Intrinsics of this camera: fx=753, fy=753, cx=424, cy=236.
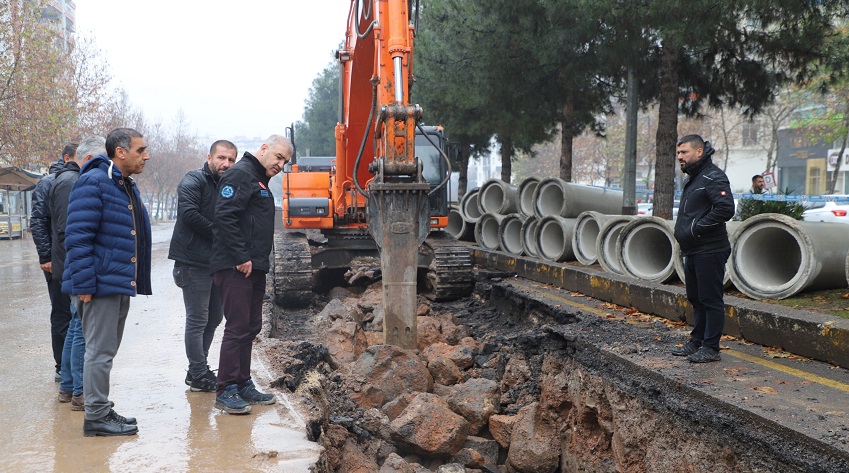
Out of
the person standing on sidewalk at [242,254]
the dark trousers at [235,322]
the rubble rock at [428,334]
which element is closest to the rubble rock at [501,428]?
the rubble rock at [428,334]

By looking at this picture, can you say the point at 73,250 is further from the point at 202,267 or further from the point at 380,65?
the point at 380,65

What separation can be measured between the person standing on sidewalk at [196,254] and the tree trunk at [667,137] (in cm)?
765

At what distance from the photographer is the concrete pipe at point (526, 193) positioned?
1270 cm

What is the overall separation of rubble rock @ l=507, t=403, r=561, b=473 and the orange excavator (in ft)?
5.48

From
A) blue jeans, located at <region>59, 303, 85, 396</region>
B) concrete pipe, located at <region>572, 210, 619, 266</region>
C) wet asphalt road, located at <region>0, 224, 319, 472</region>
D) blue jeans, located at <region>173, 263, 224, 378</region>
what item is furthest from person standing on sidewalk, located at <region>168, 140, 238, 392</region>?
concrete pipe, located at <region>572, 210, 619, 266</region>

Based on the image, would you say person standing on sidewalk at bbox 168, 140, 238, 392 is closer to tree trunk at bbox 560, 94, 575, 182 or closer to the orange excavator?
the orange excavator

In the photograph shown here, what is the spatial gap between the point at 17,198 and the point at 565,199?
29165 millimetres

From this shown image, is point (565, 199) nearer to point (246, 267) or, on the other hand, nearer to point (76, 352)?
point (246, 267)

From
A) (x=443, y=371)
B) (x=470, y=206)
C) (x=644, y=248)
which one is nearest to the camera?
(x=443, y=371)

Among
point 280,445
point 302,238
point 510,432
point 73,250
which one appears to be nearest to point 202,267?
point 73,250

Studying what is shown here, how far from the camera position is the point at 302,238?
11.8m

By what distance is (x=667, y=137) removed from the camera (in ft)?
37.6

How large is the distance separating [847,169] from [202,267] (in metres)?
39.2

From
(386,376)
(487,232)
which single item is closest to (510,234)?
(487,232)
